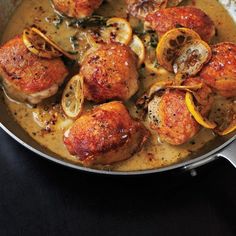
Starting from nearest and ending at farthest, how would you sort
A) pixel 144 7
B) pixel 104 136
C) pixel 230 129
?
pixel 104 136, pixel 230 129, pixel 144 7

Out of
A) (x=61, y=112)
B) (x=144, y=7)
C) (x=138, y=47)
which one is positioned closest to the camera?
(x=61, y=112)

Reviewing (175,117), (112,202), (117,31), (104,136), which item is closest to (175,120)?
(175,117)

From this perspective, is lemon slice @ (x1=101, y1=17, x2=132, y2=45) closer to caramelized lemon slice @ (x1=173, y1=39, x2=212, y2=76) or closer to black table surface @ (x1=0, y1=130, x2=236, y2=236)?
caramelized lemon slice @ (x1=173, y1=39, x2=212, y2=76)

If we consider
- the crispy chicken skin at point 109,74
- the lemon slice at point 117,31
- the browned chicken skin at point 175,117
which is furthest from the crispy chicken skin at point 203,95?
the lemon slice at point 117,31

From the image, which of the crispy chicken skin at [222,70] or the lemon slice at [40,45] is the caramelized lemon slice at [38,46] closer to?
the lemon slice at [40,45]

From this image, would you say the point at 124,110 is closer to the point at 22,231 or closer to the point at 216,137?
the point at 216,137

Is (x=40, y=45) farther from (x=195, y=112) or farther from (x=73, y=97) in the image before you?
(x=195, y=112)
